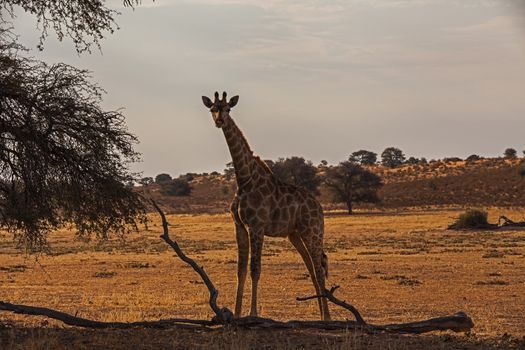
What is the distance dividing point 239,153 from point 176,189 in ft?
354

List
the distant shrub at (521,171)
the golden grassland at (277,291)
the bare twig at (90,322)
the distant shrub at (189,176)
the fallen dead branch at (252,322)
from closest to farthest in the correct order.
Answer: the golden grassland at (277,291) → the fallen dead branch at (252,322) → the bare twig at (90,322) → the distant shrub at (521,171) → the distant shrub at (189,176)

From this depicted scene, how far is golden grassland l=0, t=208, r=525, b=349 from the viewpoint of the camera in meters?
12.3

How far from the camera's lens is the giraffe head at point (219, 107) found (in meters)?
15.2

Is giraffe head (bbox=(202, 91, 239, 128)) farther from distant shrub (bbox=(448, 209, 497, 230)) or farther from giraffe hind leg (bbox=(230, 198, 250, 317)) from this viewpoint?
distant shrub (bbox=(448, 209, 497, 230))

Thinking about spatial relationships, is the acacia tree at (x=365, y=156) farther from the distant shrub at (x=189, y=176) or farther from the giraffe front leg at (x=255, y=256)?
the giraffe front leg at (x=255, y=256)

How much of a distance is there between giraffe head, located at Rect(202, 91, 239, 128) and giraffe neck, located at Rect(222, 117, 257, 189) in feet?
1.24

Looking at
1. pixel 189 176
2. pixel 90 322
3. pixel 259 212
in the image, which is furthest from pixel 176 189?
pixel 90 322

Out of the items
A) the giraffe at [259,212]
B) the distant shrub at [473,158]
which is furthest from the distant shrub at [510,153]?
the giraffe at [259,212]

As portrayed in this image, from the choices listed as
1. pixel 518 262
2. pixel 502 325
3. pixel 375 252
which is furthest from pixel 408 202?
pixel 502 325

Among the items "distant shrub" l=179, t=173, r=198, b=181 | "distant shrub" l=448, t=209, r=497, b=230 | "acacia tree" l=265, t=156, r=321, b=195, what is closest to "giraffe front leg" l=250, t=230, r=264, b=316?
"distant shrub" l=448, t=209, r=497, b=230

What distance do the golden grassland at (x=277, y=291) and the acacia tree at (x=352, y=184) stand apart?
43.5 metres

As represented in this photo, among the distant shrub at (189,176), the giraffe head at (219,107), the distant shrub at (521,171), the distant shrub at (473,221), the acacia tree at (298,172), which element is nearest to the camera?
the giraffe head at (219,107)

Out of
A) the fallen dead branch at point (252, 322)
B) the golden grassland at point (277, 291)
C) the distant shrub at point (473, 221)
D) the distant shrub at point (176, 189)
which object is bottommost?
the golden grassland at point (277, 291)

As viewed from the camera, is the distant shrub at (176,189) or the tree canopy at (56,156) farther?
the distant shrub at (176,189)
